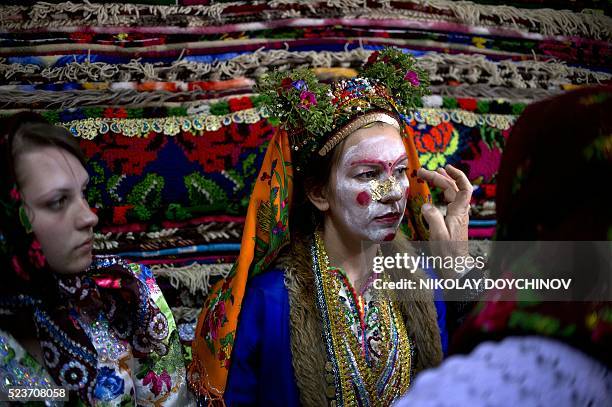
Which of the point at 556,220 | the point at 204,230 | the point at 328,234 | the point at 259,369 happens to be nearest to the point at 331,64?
the point at 204,230

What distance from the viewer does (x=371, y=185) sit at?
1.84 m

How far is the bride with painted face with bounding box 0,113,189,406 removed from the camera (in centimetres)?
139

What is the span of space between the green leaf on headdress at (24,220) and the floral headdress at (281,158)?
0.67 metres

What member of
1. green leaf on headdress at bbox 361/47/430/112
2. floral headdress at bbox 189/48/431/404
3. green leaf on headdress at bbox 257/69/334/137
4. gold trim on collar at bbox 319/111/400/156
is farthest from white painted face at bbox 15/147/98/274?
green leaf on headdress at bbox 361/47/430/112

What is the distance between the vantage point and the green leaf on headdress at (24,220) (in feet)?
4.48

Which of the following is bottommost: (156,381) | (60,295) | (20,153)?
(156,381)

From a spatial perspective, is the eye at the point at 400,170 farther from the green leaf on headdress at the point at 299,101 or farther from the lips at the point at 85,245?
the lips at the point at 85,245

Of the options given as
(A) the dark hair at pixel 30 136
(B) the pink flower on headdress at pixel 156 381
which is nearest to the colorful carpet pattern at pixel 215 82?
(B) the pink flower on headdress at pixel 156 381

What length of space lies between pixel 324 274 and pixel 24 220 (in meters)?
0.91

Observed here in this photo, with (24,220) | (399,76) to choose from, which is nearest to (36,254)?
(24,220)

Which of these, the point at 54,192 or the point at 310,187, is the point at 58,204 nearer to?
the point at 54,192

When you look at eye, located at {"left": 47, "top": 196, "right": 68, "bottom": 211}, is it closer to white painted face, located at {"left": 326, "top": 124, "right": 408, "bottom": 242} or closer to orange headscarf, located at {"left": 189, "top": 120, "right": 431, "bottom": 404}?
orange headscarf, located at {"left": 189, "top": 120, "right": 431, "bottom": 404}

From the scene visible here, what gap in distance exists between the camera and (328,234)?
197cm

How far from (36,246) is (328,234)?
92 centimetres
